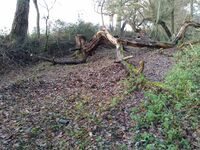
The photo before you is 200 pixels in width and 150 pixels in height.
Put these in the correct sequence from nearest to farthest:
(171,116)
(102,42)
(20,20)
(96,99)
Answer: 1. (171,116)
2. (96,99)
3. (102,42)
4. (20,20)

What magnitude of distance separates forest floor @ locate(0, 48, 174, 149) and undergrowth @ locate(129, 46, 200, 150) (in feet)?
0.68

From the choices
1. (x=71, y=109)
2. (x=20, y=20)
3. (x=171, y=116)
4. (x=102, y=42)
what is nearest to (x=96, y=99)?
(x=71, y=109)

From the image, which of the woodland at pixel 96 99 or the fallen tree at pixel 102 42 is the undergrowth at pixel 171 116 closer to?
the woodland at pixel 96 99

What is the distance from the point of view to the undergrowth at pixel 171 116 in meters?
4.64

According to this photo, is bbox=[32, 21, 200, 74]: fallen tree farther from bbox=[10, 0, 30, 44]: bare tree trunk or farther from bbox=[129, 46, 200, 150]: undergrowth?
bbox=[129, 46, 200, 150]: undergrowth

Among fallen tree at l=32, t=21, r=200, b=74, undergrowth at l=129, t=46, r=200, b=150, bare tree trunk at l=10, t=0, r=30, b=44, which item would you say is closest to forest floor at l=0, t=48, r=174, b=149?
undergrowth at l=129, t=46, r=200, b=150

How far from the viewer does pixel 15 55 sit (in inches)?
456

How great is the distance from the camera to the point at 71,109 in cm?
628

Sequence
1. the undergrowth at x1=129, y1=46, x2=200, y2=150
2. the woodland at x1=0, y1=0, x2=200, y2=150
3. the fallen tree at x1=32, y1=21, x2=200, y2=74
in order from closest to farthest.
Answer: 1. the undergrowth at x1=129, y1=46, x2=200, y2=150
2. the woodland at x1=0, y1=0, x2=200, y2=150
3. the fallen tree at x1=32, y1=21, x2=200, y2=74

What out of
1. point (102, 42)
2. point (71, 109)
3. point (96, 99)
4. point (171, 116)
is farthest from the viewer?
point (102, 42)

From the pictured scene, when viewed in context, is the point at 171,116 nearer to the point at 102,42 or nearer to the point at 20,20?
the point at 102,42

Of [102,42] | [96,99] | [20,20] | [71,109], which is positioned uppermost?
[20,20]

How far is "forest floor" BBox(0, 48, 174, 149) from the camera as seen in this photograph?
496 cm

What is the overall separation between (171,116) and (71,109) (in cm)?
210
